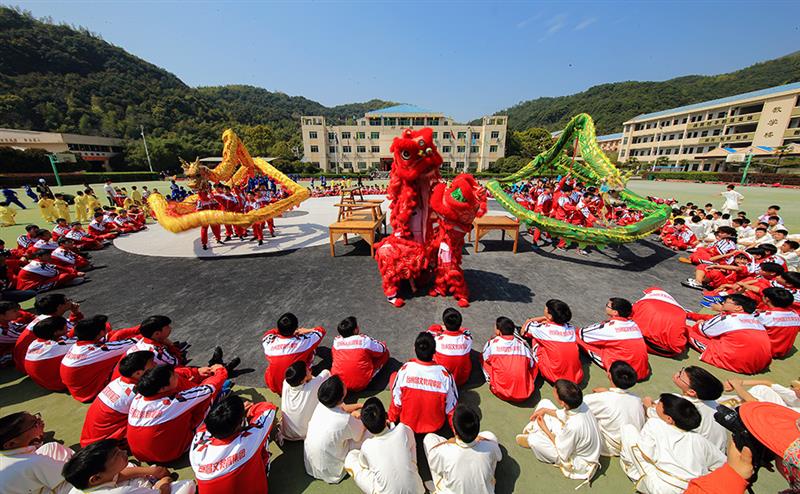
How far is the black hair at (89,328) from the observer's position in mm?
3213

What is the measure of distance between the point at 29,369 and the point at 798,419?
7.11 m

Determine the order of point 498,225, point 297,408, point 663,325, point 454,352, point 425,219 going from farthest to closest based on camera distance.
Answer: point 498,225, point 425,219, point 663,325, point 454,352, point 297,408

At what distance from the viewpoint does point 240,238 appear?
10078 millimetres

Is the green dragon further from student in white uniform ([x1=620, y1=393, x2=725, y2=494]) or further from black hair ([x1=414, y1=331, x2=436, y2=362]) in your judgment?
black hair ([x1=414, y1=331, x2=436, y2=362])

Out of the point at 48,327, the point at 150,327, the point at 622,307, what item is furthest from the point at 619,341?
the point at 48,327

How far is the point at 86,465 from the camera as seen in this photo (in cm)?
174

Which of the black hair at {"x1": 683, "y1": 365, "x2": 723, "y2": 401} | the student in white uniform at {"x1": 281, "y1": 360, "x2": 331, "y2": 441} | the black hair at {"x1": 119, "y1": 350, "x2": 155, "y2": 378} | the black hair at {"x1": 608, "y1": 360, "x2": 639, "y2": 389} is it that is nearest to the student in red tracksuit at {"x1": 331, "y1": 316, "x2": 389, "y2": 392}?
the student in white uniform at {"x1": 281, "y1": 360, "x2": 331, "y2": 441}

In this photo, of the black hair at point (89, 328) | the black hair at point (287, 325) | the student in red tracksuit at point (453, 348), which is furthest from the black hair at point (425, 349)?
the black hair at point (89, 328)

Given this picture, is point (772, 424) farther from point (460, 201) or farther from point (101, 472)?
point (101, 472)

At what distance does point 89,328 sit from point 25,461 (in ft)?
5.26

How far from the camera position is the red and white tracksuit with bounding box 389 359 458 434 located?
270 centimetres

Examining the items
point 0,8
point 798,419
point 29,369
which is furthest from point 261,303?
point 0,8

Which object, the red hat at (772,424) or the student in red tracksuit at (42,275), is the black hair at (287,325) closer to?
the red hat at (772,424)

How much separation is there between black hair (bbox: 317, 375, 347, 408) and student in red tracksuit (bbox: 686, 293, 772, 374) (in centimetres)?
482
